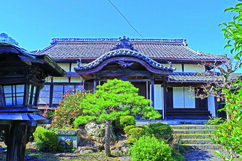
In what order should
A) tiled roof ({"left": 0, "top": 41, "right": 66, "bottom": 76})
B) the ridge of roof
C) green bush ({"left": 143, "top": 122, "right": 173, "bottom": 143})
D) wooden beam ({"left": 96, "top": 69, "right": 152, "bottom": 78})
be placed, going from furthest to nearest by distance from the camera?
the ridge of roof < wooden beam ({"left": 96, "top": 69, "right": 152, "bottom": 78}) < green bush ({"left": 143, "top": 122, "right": 173, "bottom": 143}) < tiled roof ({"left": 0, "top": 41, "right": 66, "bottom": 76})

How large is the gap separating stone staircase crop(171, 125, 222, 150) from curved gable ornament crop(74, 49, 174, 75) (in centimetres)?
370

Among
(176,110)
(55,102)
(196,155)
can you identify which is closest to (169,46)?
(176,110)

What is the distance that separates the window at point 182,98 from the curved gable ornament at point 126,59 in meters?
3.56

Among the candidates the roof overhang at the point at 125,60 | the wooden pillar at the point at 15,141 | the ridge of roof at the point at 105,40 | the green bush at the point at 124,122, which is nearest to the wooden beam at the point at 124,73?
the roof overhang at the point at 125,60

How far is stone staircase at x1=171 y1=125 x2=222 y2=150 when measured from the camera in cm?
Answer: 917

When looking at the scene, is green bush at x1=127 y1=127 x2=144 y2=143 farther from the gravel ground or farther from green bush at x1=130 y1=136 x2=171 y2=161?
green bush at x1=130 y1=136 x2=171 y2=161

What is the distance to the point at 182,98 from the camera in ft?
49.7

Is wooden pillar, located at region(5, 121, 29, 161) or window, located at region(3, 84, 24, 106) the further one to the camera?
window, located at region(3, 84, 24, 106)

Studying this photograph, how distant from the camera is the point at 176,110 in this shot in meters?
14.9

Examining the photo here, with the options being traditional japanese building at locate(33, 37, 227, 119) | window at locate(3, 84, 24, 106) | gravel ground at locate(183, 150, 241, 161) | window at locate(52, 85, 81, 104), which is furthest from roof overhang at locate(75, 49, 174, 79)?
window at locate(3, 84, 24, 106)

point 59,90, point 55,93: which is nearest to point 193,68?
point 59,90

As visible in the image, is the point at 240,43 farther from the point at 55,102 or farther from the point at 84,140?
the point at 55,102

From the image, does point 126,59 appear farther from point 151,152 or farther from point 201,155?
point 151,152

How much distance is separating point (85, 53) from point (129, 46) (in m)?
5.41
